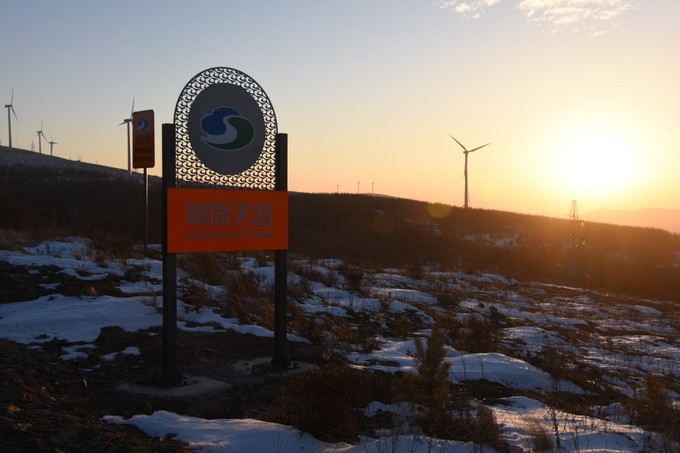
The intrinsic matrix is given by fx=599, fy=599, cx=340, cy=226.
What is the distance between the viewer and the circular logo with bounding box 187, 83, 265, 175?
23.1 feet

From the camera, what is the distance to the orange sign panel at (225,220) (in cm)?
679

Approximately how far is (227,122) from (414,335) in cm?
590

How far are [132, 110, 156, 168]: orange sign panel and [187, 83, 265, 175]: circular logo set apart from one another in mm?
10002

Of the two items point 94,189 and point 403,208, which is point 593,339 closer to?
point 94,189

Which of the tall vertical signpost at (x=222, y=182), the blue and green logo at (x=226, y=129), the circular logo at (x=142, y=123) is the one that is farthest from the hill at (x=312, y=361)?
the circular logo at (x=142, y=123)

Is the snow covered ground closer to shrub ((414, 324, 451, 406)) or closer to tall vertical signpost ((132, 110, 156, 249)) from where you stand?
shrub ((414, 324, 451, 406))

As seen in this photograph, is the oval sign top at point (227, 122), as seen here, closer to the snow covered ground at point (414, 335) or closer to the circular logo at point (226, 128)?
the circular logo at point (226, 128)

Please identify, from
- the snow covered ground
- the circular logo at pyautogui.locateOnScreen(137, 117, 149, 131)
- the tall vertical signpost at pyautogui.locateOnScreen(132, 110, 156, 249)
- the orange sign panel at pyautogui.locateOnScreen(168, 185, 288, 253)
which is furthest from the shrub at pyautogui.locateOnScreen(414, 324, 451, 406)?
the circular logo at pyautogui.locateOnScreen(137, 117, 149, 131)

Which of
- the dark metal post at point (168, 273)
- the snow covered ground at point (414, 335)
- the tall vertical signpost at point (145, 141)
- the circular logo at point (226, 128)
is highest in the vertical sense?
the tall vertical signpost at point (145, 141)

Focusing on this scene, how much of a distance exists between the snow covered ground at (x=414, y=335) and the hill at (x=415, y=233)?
5504 mm

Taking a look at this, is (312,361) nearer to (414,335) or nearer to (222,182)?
(222,182)

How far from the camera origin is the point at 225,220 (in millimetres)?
7180

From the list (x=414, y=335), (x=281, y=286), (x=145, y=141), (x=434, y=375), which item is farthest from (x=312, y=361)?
(x=145, y=141)

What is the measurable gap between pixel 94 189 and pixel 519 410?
37436 mm
